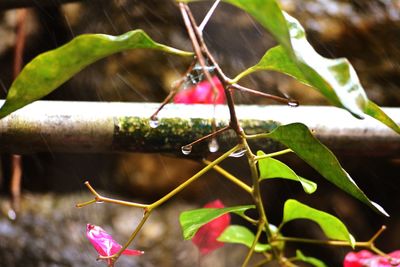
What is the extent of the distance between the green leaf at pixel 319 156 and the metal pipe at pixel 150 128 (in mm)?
246

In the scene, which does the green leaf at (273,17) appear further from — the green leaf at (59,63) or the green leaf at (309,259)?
the green leaf at (309,259)

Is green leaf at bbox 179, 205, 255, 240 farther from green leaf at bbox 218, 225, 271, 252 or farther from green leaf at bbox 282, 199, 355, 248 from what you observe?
green leaf at bbox 218, 225, 271, 252

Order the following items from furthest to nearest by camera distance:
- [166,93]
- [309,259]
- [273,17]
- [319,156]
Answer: [166,93]
[309,259]
[319,156]
[273,17]

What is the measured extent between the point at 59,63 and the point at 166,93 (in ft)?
4.06

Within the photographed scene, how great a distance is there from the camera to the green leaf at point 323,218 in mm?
550

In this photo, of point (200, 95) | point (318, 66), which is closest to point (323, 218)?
point (318, 66)

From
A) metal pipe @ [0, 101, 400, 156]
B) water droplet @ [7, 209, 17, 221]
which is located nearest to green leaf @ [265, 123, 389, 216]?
metal pipe @ [0, 101, 400, 156]

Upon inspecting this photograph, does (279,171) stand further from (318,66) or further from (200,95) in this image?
(200,95)

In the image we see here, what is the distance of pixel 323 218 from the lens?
0.57 m

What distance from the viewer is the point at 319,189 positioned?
1.55 meters

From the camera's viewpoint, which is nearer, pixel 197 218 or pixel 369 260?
pixel 197 218

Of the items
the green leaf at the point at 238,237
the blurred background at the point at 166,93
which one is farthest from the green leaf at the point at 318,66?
the blurred background at the point at 166,93

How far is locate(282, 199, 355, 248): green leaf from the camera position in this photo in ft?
1.81

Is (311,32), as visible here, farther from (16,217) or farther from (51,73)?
(51,73)
